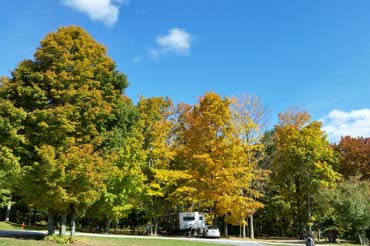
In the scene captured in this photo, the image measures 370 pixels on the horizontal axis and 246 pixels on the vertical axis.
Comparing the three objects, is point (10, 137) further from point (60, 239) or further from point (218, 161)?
point (218, 161)

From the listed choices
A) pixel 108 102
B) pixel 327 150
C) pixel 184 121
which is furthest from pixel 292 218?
pixel 108 102

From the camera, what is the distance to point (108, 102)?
2359 centimetres

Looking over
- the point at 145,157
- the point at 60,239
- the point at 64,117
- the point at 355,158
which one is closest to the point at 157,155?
the point at 145,157

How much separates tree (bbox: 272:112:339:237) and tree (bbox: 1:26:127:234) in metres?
24.6

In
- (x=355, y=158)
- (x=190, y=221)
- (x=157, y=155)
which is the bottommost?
(x=190, y=221)

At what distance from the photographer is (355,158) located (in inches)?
1745

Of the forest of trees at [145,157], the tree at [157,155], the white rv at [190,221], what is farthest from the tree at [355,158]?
the tree at [157,155]

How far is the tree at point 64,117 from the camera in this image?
62.9 feet

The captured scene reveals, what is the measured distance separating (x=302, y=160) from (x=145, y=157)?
17.9m

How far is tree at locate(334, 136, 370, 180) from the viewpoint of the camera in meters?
43.6

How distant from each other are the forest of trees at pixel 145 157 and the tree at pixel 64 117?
0.06m

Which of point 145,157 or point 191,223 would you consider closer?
point 145,157

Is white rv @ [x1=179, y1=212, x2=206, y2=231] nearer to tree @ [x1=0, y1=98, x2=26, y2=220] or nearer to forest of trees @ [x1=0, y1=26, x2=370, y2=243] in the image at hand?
forest of trees @ [x1=0, y1=26, x2=370, y2=243]

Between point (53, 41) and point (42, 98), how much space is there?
3667 mm
